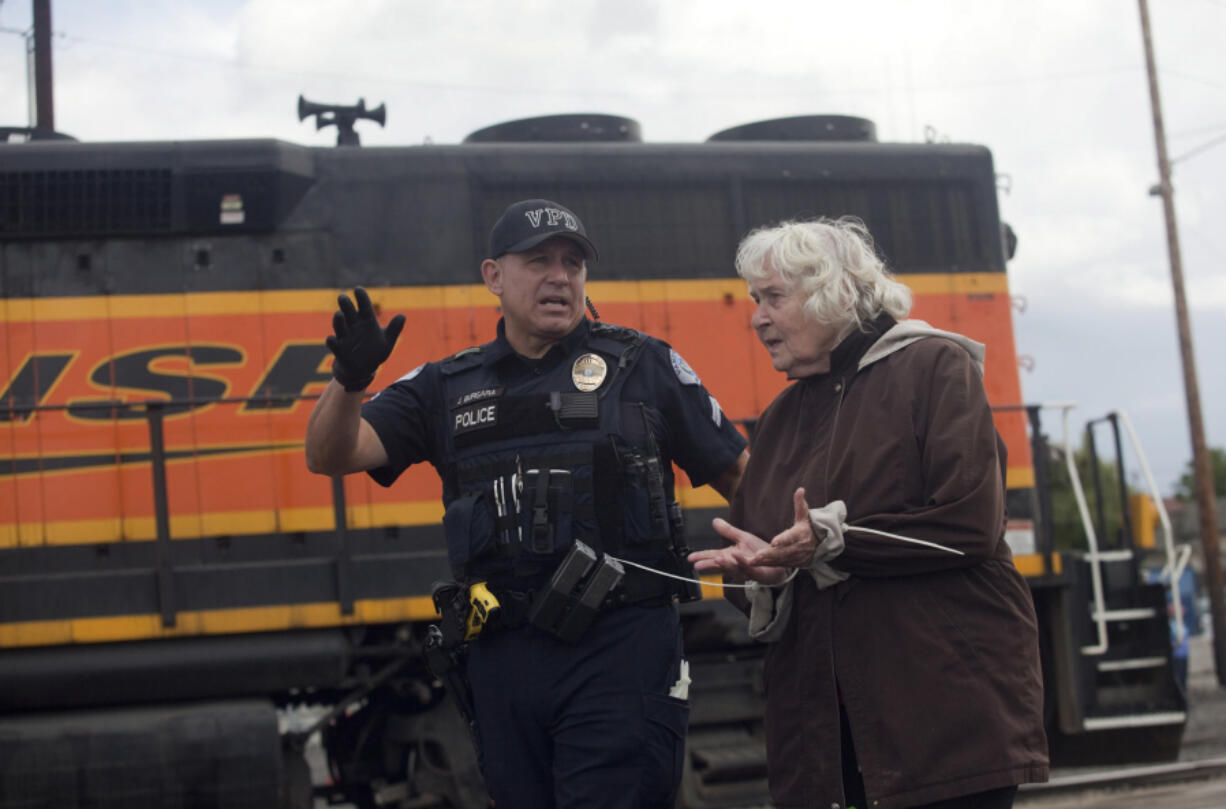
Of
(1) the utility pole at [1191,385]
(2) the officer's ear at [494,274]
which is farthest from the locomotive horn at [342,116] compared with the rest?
(1) the utility pole at [1191,385]

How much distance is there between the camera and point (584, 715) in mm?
2740

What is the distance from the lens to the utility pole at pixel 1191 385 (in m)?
15.8

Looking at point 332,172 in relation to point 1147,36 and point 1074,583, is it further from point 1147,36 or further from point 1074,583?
point 1147,36

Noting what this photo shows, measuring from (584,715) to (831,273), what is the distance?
113 cm

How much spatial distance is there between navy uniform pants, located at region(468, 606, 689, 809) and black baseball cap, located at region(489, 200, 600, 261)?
2.99 feet

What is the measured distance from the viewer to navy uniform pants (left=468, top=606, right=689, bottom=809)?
2.71 metres

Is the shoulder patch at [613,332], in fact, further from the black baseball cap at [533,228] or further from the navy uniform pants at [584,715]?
the navy uniform pants at [584,715]

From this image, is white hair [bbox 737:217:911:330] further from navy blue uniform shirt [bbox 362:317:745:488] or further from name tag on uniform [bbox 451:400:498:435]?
name tag on uniform [bbox 451:400:498:435]

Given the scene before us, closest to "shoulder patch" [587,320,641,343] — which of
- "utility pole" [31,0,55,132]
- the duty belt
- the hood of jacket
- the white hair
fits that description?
the white hair

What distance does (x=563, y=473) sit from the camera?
2.90 metres

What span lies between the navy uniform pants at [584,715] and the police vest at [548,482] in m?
0.17

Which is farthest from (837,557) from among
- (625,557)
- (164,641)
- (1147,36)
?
(1147,36)

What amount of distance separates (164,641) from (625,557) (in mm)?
3601

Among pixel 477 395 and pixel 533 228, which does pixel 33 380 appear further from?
pixel 533 228
